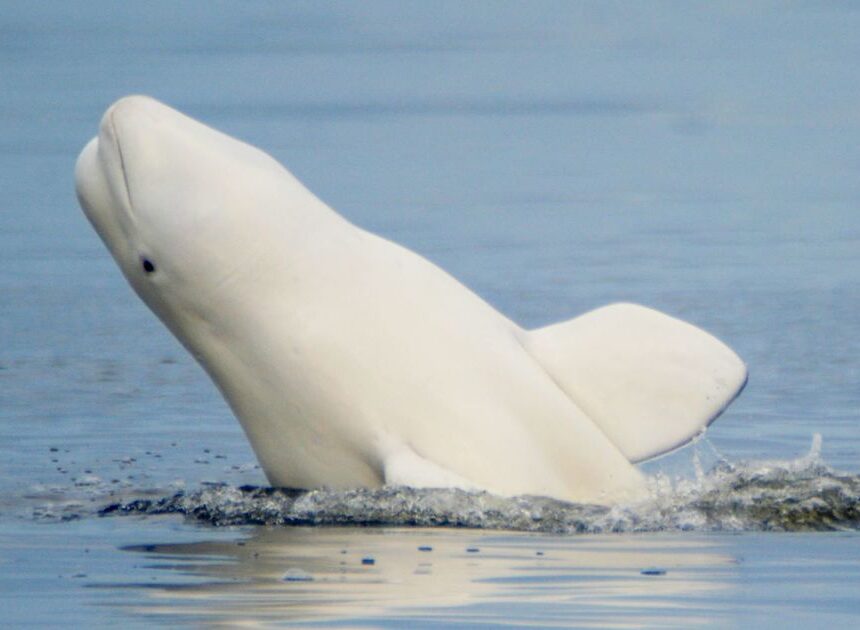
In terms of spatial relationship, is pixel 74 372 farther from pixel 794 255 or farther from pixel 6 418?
pixel 794 255

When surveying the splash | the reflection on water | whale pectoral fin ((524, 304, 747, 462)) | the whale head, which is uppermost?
the whale head

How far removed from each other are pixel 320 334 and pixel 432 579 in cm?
262

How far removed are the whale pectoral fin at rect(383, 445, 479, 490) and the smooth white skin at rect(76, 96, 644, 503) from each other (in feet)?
0.82

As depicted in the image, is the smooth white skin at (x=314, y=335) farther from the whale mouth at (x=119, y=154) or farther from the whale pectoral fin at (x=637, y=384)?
the whale pectoral fin at (x=637, y=384)

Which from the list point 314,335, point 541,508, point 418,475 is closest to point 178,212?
point 314,335

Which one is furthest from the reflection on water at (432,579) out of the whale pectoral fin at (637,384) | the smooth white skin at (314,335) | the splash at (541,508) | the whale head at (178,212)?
the whale pectoral fin at (637,384)

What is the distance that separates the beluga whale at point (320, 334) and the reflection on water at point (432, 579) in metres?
0.73

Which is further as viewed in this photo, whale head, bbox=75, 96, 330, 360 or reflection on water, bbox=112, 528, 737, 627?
whale head, bbox=75, 96, 330, 360

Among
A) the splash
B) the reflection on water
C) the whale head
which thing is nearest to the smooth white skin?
the whale head

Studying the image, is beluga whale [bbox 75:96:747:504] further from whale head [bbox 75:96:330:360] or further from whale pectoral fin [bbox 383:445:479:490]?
whale pectoral fin [bbox 383:445:479:490]

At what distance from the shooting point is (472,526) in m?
12.2

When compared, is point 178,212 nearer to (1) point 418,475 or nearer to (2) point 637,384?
(1) point 418,475

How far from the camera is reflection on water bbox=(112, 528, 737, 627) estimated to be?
9.66 metres

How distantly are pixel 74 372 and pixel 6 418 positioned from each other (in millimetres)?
2952
